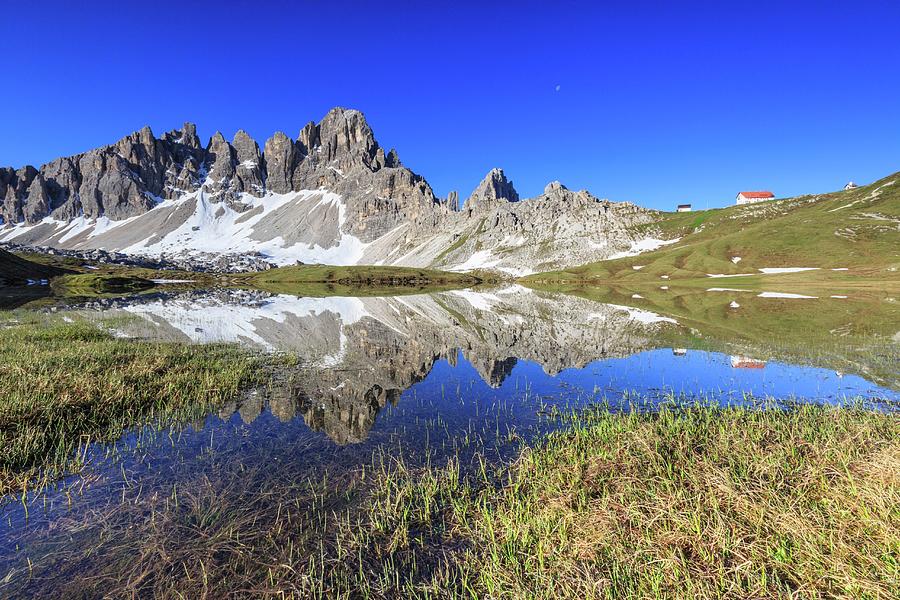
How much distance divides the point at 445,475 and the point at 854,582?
9296 millimetres

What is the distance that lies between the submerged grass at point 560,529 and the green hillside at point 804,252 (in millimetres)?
117997

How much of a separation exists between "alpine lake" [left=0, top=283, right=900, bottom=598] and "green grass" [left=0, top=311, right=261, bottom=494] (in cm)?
10

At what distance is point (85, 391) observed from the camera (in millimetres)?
17594

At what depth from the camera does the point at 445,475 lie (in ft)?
41.4

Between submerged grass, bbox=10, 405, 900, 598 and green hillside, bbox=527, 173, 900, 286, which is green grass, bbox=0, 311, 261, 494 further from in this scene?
green hillside, bbox=527, 173, 900, 286

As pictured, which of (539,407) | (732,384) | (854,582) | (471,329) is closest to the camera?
(854,582)

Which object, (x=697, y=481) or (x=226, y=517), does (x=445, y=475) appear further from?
(x=697, y=481)

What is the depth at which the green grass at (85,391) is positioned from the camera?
13156mm

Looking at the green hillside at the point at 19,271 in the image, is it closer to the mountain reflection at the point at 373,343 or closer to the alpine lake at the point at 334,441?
the mountain reflection at the point at 373,343

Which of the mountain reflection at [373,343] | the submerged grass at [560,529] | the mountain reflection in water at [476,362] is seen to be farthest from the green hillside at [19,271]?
the submerged grass at [560,529]

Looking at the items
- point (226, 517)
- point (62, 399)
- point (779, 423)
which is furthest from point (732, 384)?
point (62, 399)

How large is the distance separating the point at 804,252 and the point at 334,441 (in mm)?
174895

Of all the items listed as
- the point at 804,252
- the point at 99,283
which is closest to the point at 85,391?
the point at 99,283

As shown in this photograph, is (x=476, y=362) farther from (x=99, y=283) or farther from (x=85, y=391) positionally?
(x=99, y=283)
